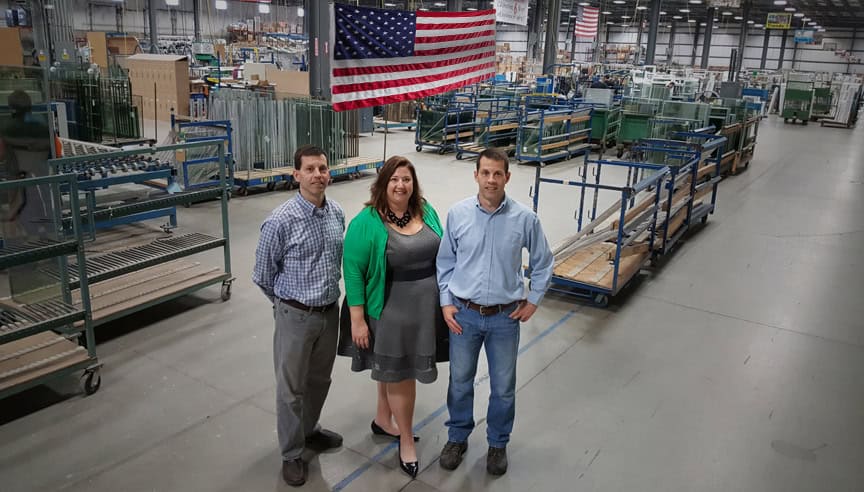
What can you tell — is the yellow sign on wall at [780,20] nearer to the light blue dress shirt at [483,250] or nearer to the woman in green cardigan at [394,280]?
the light blue dress shirt at [483,250]

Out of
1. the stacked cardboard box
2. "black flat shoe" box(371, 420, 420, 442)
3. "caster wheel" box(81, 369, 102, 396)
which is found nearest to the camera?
"black flat shoe" box(371, 420, 420, 442)

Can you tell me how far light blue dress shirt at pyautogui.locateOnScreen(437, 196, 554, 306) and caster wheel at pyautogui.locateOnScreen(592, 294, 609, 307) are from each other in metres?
3.50

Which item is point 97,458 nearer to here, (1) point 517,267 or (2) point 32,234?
(2) point 32,234

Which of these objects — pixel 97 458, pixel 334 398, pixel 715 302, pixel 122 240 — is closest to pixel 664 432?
pixel 334 398

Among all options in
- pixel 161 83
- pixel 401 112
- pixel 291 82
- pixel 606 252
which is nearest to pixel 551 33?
pixel 401 112

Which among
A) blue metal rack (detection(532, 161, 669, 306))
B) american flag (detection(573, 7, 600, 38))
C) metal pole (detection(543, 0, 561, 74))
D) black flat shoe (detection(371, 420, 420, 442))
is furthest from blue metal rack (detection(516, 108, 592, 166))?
black flat shoe (detection(371, 420, 420, 442))

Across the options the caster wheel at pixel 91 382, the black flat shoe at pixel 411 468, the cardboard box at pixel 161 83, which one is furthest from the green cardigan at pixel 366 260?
the cardboard box at pixel 161 83

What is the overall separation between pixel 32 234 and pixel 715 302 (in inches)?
264

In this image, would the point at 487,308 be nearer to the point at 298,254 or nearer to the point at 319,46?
the point at 298,254

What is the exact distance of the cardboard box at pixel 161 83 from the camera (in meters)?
13.1

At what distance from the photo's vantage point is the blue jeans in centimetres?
340

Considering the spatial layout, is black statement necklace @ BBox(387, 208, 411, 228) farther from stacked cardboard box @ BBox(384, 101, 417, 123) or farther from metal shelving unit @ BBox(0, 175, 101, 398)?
stacked cardboard box @ BBox(384, 101, 417, 123)

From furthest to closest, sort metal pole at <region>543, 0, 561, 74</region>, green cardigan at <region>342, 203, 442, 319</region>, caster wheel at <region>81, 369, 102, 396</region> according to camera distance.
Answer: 1. metal pole at <region>543, 0, 561, 74</region>
2. caster wheel at <region>81, 369, 102, 396</region>
3. green cardigan at <region>342, 203, 442, 319</region>

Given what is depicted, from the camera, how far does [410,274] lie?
10.8 ft
